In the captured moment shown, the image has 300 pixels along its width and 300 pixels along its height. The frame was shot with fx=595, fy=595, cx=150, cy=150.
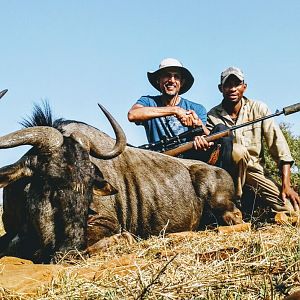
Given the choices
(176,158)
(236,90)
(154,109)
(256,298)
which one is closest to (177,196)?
(176,158)

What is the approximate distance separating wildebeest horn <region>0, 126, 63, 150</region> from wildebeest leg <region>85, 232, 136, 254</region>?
0.94m

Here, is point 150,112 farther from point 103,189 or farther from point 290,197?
point 103,189

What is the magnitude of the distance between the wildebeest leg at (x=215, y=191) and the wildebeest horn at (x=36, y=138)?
2.37 meters

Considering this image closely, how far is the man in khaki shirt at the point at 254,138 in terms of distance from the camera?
7871 millimetres

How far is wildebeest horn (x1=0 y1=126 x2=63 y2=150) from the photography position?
519 cm

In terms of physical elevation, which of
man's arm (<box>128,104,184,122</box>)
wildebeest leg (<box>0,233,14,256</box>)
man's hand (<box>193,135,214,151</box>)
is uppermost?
man's arm (<box>128,104,184,122</box>)

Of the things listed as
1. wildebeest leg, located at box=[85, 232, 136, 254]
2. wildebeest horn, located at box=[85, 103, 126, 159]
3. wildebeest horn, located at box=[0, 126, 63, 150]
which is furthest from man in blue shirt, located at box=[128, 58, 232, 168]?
wildebeest horn, located at box=[0, 126, 63, 150]

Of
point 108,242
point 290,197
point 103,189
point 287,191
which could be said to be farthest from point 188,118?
point 108,242

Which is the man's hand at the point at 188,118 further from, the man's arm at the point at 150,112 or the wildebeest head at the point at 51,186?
the wildebeest head at the point at 51,186

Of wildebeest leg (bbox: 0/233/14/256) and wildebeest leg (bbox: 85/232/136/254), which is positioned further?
wildebeest leg (bbox: 0/233/14/256)

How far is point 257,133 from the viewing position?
8.08m

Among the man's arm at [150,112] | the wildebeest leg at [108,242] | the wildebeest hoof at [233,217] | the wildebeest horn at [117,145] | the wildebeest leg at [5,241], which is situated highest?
the man's arm at [150,112]

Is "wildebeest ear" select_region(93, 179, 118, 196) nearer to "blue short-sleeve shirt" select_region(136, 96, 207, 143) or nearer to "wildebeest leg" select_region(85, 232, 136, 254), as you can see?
"wildebeest leg" select_region(85, 232, 136, 254)

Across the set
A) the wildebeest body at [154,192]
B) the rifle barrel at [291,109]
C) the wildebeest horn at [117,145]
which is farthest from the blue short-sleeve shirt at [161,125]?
the wildebeest horn at [117,145]
